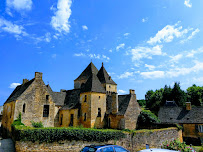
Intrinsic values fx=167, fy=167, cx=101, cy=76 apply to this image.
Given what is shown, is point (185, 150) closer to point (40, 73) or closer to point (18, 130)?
point (18, 130)

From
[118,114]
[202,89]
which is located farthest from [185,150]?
[202,89]

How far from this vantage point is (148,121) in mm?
29453

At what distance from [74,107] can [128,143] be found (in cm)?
1197

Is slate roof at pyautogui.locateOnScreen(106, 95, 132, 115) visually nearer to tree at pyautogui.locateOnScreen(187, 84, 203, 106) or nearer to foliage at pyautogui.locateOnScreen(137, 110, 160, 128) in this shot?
foliage at pyautogui.locateOnScreen(137, 110, 160, 128)

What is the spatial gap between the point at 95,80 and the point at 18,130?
16.4 metres

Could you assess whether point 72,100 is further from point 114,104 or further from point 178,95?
point 178,95

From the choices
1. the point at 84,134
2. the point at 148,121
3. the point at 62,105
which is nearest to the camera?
the point at 84,134

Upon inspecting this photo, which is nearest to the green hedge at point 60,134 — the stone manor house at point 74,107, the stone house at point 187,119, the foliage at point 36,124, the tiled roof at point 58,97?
the foliage at point 36,124

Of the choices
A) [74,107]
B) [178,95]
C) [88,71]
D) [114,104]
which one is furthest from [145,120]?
[178,95]

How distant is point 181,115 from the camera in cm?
3725

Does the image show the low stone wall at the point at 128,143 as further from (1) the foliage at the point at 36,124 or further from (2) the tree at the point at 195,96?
(2) the tree at the point at 195,96

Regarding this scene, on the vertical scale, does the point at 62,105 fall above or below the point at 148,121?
above

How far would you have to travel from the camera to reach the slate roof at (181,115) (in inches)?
1366

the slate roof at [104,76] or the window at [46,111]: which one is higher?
the slate roof at [104,76]
